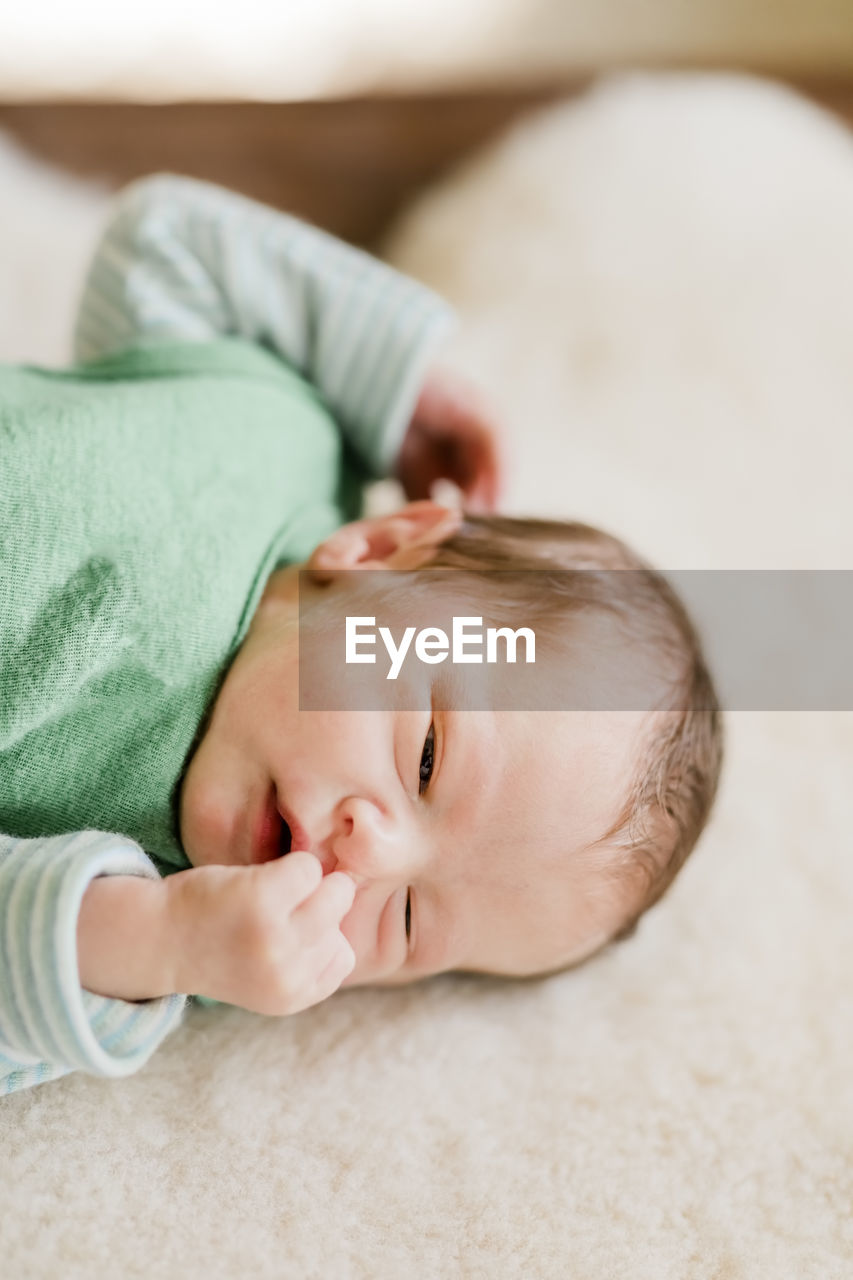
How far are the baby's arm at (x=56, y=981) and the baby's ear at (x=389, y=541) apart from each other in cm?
29

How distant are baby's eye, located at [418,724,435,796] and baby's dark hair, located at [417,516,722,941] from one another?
113mm

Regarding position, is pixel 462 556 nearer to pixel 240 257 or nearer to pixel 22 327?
pixel 240 257

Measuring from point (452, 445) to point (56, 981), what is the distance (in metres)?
0.73

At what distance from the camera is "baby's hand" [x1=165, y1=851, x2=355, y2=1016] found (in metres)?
0.63

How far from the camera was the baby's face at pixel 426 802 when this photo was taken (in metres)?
0.73

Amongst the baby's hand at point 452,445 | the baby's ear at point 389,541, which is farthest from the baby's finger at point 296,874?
the baby's hand at point 452,445

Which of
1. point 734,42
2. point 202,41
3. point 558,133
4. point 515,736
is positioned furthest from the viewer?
point 734,42

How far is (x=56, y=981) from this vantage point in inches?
23.5

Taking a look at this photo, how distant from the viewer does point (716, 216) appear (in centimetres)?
148

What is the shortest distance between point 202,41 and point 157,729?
1.76 m

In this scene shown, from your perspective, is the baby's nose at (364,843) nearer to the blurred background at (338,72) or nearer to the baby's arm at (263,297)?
the baby's arm at (263,297)

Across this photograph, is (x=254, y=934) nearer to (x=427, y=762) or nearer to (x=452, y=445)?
(x=427, y=762)

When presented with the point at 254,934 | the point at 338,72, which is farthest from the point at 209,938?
the point at 338,72

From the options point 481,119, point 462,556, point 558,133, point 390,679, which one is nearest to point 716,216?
point 558,133
